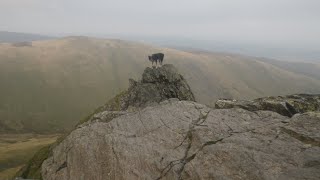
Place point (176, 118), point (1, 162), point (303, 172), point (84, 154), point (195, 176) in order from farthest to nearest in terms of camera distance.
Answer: point (1, 162), point (176, 118), point (84, 154), point (195, 176), point (303, 172)

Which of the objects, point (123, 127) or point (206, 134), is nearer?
point (206, 134)

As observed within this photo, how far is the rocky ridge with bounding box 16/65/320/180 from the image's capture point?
2302 centimetres

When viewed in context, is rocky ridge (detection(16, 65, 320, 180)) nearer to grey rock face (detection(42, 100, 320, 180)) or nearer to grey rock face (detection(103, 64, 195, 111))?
grey rock face (detection(42, 100, 320, 180))

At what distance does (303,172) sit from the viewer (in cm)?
2150

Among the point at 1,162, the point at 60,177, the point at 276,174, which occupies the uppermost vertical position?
the point at 276,174

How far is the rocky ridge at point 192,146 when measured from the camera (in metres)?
23.0

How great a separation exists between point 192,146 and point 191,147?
0.38 ft

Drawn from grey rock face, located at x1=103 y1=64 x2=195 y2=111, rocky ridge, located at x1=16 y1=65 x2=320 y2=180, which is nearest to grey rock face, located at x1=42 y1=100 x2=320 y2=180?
rocky ridge, located at x1=16 y1=65 x2=320 y2=180

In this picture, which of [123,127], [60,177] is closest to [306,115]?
[123,127]

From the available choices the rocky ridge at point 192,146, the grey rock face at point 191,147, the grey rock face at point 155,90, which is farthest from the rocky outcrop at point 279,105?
the grey rock face at point 155,90

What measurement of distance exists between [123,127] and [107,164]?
415cm

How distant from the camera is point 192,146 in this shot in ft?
85.8

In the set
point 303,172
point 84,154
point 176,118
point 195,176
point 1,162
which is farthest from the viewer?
point 1,162

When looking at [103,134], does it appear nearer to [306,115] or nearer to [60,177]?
[60,177]
